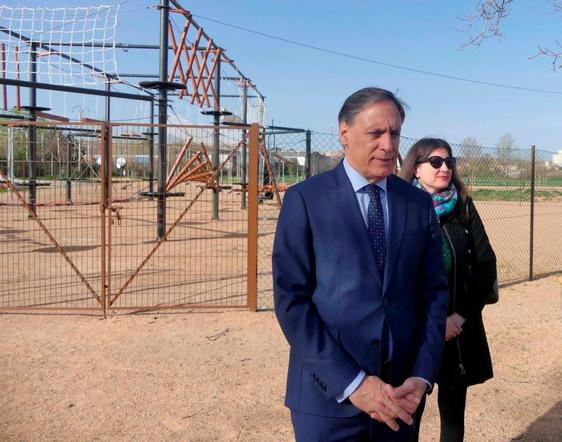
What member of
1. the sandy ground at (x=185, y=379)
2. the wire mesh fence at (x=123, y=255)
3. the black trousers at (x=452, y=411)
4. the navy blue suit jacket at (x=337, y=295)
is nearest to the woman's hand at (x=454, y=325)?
the black trousers at (x=452, y=411)

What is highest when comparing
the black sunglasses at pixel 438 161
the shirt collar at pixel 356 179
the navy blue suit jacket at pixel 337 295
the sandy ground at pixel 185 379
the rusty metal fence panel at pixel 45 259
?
the black sunglasses at pixel 438 161

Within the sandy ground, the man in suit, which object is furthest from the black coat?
the sandy ground

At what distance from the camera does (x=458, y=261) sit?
2686 mm

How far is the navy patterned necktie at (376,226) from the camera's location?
1.85 metres

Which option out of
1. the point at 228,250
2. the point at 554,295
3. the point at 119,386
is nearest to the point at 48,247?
the point at 228,250

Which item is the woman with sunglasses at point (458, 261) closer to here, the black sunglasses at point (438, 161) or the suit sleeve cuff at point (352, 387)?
the black sunglasses at point (438, 161)

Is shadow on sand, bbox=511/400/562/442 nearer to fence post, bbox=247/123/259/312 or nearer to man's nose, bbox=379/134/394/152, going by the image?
man's nose, bbox=379/134/394/152

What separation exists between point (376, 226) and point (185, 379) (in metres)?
3.09

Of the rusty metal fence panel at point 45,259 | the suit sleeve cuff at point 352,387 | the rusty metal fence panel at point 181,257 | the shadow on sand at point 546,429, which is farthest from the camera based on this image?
the rusty metal fence panel at point 181,257

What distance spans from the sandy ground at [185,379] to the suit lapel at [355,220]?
2.19m

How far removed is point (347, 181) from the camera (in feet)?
6.27

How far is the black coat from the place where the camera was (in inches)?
106

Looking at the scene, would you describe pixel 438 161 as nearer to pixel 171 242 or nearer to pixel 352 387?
pixel 352 387

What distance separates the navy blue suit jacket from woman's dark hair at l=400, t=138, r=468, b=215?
89 centimetres
